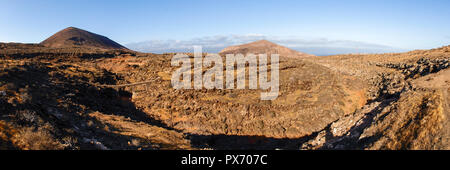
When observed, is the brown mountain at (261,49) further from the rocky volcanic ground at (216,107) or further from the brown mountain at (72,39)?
the rocky volcanic ground at (216,107)

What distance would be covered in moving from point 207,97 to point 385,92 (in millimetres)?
9348

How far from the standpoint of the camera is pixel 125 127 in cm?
765

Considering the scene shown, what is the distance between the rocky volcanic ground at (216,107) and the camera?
525 cm

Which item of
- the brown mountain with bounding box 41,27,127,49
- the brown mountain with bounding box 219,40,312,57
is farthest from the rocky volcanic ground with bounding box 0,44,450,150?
the brown mountain with bounding box 219,40,312,57

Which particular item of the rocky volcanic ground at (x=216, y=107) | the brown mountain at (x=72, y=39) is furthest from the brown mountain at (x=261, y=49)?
the rocky volcanic ground at (x=216, y=107)

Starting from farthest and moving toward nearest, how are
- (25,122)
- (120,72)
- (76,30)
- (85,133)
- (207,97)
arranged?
1. (76,30)
2. (120,72)
3. (207,97)
4. (85,133)
5. (25,122)

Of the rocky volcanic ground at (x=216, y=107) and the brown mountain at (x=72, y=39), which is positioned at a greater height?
the brown mountain at (x=72, y=39)

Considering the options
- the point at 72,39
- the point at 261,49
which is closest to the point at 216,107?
the point at 261,49

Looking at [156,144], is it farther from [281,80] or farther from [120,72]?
[120,72]

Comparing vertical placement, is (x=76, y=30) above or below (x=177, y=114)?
above

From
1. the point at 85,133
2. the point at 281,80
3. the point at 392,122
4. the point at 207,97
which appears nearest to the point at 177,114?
the point at 207,97

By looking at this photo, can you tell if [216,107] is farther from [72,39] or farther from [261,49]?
[72,39]

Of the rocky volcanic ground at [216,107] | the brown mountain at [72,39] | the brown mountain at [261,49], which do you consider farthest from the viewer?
the brown mountain at [261,49]

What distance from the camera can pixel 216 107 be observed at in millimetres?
11781
